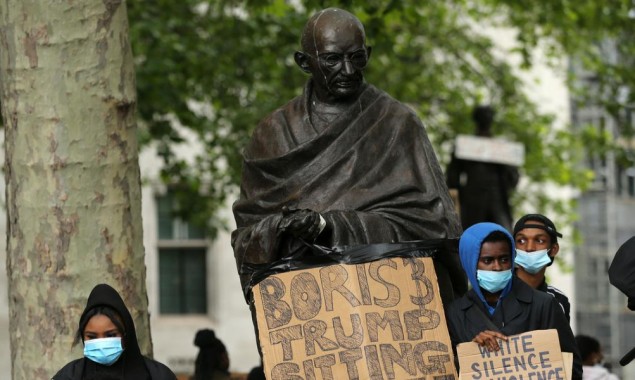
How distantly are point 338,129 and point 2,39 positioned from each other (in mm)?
2865

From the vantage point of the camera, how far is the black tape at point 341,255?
7648 millimetres

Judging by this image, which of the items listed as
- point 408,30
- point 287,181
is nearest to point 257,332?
point 287,181

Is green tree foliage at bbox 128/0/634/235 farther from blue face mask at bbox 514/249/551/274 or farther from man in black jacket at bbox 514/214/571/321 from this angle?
blue face mask at bbox 514/249/551/274

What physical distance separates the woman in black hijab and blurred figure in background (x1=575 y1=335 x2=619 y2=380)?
13.1 ft

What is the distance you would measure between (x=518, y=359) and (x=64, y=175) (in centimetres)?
370

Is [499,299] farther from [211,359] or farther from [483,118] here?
[483,118]

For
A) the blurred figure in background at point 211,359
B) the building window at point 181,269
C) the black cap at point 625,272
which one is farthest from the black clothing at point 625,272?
the building window at point 181,269

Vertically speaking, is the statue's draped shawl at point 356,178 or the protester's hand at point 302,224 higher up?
the statue's draped shawl at point 356,178

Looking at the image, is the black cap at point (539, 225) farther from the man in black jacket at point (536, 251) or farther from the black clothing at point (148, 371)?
the black clothing at point (148, 371)

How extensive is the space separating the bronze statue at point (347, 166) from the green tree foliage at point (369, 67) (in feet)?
23.3

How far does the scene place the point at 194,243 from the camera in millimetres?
26734

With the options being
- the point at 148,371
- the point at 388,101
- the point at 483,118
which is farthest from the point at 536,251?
the point at 483,118

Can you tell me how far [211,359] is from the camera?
10.9 m

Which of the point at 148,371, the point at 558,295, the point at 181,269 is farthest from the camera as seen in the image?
the point at 181,269
